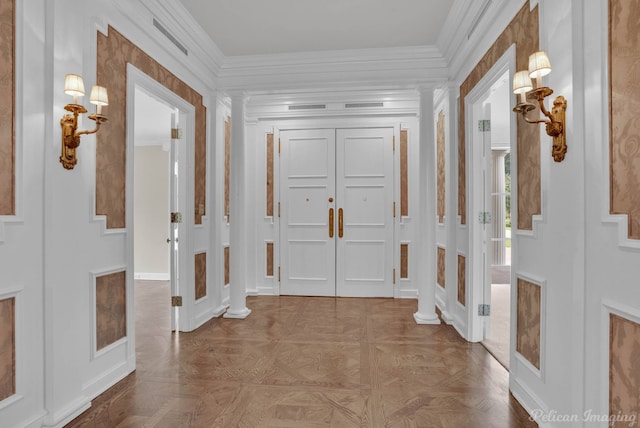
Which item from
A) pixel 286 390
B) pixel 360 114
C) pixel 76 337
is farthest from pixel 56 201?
pixel 360 114

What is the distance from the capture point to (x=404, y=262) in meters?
5.23

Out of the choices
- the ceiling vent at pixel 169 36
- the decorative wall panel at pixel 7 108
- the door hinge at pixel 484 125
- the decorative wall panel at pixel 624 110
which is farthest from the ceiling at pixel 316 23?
the decorative wall panel at pixel 624 110

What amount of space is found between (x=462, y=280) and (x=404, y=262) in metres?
1.60

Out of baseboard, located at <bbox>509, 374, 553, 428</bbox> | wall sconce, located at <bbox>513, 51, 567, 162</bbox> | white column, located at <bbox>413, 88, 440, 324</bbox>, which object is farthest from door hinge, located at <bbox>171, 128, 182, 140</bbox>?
baseboard, located at <bbox>509, 374, 553, 428</bbox>

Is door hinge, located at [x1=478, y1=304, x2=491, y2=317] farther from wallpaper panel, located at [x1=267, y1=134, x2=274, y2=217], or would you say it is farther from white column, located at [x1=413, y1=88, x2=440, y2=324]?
wallpaper panel, located at [x1=267, y1=134, x2=274, y2=217]

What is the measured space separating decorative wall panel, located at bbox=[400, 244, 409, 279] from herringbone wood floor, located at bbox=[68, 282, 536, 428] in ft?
4.01

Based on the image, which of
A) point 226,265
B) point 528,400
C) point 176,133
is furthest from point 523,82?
point 226,265

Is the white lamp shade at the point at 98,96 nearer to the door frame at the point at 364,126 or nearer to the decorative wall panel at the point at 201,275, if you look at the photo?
the decorative wall panel at the point at 201,275

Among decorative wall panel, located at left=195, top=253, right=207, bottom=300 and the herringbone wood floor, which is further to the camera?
decorative wall panel, located at left=195, top=253, right=207, bottom=300

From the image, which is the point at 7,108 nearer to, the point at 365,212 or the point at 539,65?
the point at 539,65

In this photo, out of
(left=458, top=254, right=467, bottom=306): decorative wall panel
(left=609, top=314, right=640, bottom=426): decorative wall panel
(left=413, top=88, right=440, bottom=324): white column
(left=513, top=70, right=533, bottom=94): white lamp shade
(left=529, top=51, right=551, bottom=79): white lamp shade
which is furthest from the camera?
(left=413, top=88, right=440, bottom=324): white column

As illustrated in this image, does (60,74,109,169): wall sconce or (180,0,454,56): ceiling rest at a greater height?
(180,0,454,56): ceiling

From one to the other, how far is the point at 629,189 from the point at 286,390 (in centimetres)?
220

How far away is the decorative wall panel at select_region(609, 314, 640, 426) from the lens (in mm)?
1385
